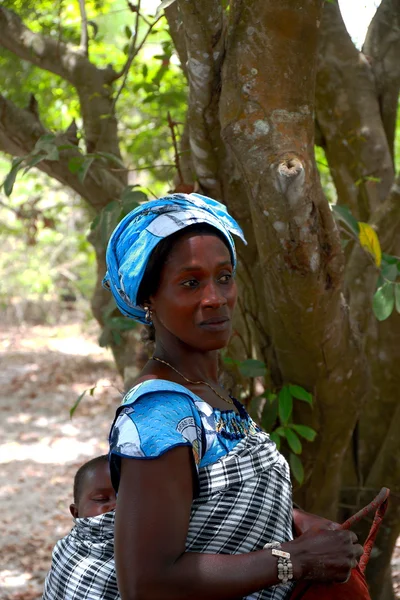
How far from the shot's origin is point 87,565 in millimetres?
1654

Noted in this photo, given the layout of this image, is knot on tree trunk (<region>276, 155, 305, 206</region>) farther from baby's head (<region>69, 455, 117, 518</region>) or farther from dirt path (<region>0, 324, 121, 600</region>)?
dirt path (<region>0, 324, 121, 600</region>)

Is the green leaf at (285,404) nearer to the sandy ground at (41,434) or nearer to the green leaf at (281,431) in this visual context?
the green leaf at (281,431)

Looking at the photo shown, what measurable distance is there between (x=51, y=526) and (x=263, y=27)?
455 centimetres

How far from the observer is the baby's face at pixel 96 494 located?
2250 millimetres

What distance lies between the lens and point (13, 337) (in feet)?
43.7

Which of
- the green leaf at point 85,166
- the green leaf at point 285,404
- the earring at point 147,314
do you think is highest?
the green leaf at point 85,166

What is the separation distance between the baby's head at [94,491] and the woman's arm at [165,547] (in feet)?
2.68

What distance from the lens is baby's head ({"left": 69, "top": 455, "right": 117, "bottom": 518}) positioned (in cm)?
225

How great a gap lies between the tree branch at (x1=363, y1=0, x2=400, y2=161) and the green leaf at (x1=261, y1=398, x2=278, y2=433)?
1.65m

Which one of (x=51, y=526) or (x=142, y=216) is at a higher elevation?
(x=142, y=216)

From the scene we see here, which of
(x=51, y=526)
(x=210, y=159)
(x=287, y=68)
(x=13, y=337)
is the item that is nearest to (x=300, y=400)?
(x=210, y=159)

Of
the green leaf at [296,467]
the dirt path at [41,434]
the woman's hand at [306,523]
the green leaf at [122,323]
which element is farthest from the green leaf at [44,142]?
the dirt path at [41,434]

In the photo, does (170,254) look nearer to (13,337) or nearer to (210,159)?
(210,159)

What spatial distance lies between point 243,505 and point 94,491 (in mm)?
834
